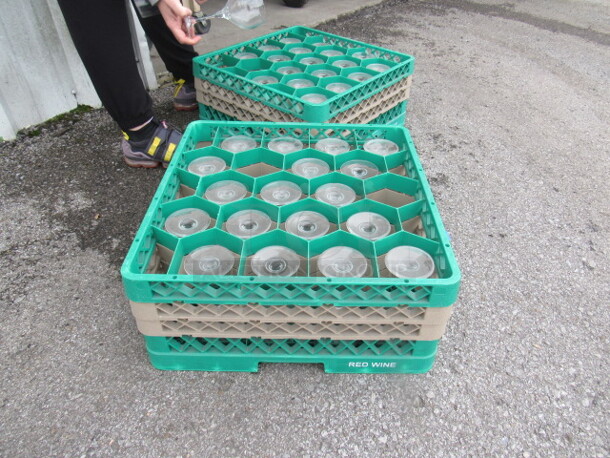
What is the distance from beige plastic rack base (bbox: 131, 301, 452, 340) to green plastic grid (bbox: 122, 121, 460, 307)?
0.14 ft

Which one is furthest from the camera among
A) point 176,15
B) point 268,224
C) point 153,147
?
point 153,147

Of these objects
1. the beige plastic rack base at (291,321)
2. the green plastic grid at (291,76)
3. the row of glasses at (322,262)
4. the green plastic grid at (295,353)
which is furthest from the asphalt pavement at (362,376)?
the green plastic grid at (291,76)

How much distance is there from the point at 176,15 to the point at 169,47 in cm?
87

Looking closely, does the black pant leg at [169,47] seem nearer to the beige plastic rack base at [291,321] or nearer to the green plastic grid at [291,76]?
the green plastic grid at [291,76]

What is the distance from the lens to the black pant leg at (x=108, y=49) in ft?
6.37

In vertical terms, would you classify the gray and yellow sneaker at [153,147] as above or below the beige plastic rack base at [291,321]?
below

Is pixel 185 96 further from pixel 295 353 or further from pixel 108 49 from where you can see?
pixel 295 353

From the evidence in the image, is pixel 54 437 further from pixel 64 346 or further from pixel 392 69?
pixel 392 69

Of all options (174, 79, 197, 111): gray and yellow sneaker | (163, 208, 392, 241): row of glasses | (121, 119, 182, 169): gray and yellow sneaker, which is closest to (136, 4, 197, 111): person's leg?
(174, 79, 197, 111): gray and yellow sneaker

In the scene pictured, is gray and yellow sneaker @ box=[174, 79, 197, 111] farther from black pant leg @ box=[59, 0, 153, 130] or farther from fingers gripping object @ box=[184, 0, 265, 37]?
black pant leg @ box=[59, 0, 153, 130]

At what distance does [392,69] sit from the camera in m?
2.44

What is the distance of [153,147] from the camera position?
2406 millimetres

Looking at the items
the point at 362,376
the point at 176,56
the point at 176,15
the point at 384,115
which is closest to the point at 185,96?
the point at 176,56

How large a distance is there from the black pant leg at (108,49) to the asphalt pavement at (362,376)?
1.36 feet
